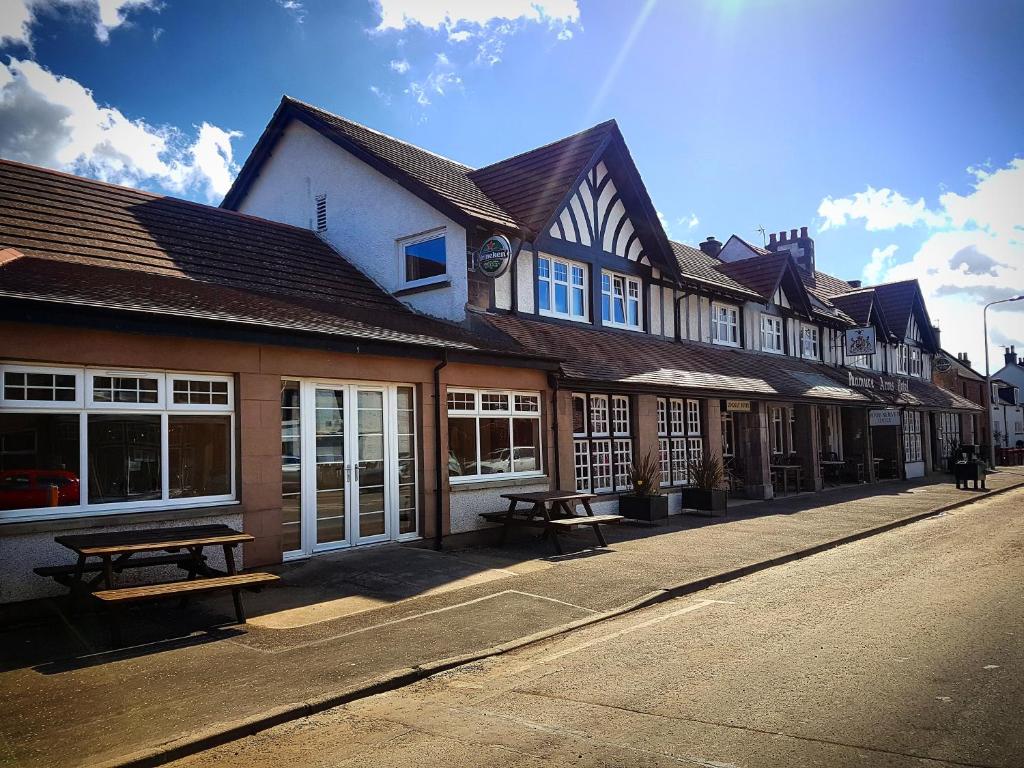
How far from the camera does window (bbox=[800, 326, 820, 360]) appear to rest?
27766mm

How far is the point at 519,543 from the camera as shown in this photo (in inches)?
492

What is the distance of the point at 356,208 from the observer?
16.7m

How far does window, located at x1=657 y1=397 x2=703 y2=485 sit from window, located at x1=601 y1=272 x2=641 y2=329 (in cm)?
218

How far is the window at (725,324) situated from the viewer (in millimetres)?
22938

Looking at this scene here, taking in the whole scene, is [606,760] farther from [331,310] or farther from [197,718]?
[331,310]

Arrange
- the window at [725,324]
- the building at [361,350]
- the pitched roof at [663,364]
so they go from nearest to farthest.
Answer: the building at [361,350], the pitched roof at [663,364], the window at [725,324]

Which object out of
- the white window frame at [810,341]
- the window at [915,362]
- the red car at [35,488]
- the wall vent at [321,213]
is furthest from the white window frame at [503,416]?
the window at [915,362]

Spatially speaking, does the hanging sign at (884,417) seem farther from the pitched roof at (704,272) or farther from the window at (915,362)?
the window at (915,362)

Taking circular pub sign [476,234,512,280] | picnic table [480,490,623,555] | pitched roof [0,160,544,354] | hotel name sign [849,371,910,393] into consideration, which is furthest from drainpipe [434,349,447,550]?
hotel name sign [849,371,910,393]

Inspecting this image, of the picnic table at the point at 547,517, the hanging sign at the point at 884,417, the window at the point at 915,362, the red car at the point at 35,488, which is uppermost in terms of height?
the window at the point at 915,362

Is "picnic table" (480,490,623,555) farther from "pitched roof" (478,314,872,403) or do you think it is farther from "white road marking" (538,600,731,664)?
"white road marking" (538,600,731,664)

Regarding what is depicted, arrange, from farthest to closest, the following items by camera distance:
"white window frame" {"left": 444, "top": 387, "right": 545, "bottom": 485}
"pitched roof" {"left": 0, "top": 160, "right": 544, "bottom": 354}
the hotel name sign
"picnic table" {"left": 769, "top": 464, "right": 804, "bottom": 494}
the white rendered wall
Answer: the hotel name sign < "picnic table" {"left": 769, "top": 464, "right": 804, "bottom": 494} < the white rendered wall < "white window frame" {"left": 444, "top": 387, "right": 545, "bottom": 485} < "pitched roof" {"left": 0, "top": 160, "right": 544, "bottom": 354}

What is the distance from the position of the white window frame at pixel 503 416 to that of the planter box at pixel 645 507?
7.22 feet

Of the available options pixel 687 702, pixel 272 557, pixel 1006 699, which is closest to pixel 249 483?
pixel 272 557
